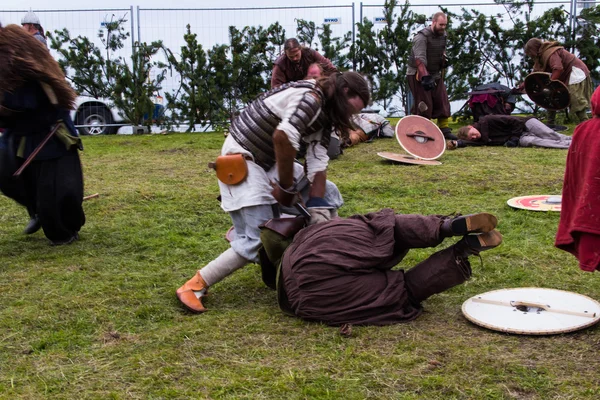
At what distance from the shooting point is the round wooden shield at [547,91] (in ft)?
31.4

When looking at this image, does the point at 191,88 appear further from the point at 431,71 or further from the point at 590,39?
the point at 590,39

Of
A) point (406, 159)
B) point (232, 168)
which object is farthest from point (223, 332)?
point (406, 159)

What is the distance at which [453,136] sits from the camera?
387 inches

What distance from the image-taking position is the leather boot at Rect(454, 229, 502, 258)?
10.3 ft

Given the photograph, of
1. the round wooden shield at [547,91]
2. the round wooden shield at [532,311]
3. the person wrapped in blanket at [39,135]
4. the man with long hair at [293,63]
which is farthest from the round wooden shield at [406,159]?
the round wooden shield at [532,311]

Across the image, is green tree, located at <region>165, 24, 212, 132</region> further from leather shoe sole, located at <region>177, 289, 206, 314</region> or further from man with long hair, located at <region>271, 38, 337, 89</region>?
leather shoe sole, located at <region>177, 289, 206, 314</region>

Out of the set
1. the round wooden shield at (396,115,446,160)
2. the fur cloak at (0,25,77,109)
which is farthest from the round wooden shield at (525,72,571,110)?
the fur cloak at (0,25,77,109)

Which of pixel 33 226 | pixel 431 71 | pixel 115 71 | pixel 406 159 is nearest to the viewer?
pixel 33 226

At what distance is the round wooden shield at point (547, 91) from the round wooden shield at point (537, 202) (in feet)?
13.7

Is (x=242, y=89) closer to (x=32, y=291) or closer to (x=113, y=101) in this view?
(x=113, y=101)

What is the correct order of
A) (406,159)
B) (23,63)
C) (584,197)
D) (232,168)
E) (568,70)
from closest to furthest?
(584,197) → (232,168) → (23,63) → (406,159) → (568,70)

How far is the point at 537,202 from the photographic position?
5688 mm

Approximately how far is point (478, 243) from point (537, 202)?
109 inches

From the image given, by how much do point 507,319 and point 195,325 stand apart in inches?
57.4
